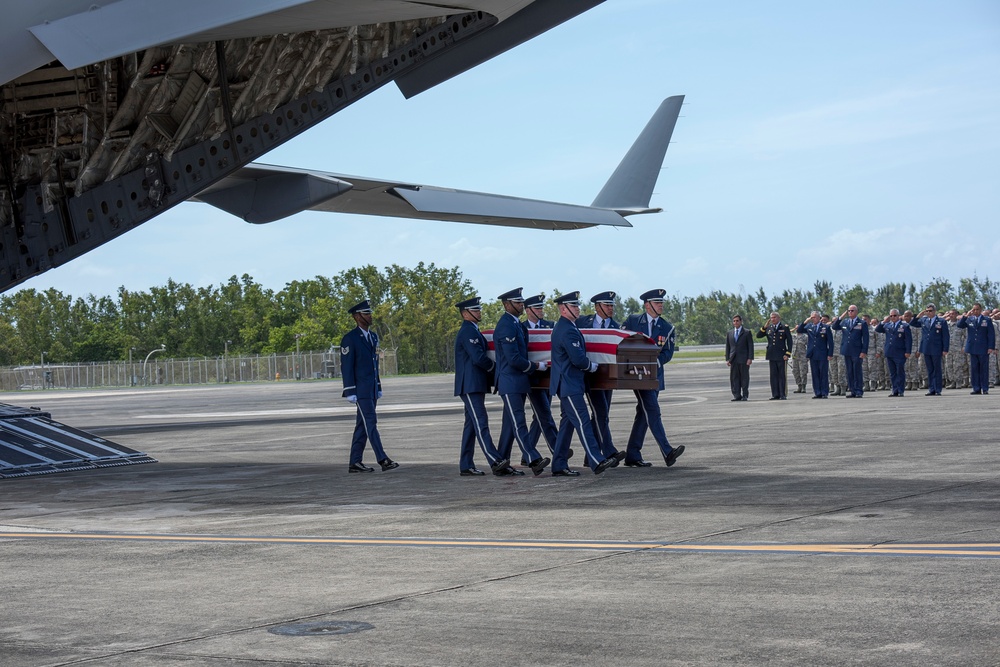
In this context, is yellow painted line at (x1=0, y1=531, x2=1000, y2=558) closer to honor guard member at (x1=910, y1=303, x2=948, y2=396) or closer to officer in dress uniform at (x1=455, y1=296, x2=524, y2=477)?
officer in dress uniform at (x1=455, y1=296, x2=524, y2=477)

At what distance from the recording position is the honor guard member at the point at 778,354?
24641mm

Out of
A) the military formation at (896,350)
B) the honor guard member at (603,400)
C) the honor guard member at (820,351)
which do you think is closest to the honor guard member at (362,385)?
the honor guard member at (603,400)

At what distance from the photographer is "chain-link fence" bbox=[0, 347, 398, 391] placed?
7788 centimetres

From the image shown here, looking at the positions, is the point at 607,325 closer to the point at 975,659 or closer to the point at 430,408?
the point at 975,659

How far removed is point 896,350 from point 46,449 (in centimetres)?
1733

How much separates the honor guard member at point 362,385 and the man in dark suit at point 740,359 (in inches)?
484

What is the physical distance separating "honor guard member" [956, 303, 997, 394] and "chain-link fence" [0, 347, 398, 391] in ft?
184

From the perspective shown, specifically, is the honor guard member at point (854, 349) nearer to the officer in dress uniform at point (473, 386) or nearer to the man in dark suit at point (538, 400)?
the man in dark suit at point (538, 400)

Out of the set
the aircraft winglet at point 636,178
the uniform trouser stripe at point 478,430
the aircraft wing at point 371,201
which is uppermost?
the aircraft winglet at point 636,178

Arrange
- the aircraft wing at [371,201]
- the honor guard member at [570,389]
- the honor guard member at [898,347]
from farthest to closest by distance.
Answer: the honor guard member at [898,347] < the aircraft wing at [371,201] < the honor guard member at [570,389]

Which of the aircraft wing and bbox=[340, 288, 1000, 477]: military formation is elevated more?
the aircraft wing

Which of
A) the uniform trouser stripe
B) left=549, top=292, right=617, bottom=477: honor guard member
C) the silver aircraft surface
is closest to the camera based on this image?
left=549, top=292, right=617, bottom=477: honor guard member

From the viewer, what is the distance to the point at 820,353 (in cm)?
2478

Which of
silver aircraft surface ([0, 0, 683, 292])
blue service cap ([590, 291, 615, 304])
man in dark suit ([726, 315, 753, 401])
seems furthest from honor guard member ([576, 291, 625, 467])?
man in dark suit ([726, 315, 753, 401])
